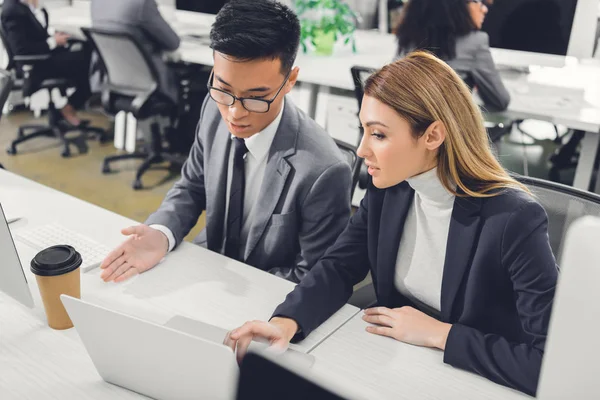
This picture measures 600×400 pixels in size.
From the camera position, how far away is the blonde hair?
1.04 metres

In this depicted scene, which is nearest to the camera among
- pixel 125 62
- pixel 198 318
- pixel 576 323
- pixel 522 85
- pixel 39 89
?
pixel 576 323

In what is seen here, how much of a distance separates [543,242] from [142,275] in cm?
81

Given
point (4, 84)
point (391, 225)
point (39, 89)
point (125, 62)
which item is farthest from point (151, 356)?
point (39, 89)

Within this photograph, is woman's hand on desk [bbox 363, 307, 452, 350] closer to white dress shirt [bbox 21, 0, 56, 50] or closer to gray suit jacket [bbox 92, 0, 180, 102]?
gray suit jacket [bbox 92, 0, 180, 102]

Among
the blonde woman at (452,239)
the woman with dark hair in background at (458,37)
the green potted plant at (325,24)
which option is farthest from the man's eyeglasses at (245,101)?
the green potted plant at (325,24)

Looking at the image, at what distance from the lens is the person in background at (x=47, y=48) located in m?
3.49

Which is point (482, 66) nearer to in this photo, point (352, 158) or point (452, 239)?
point (352, 158)

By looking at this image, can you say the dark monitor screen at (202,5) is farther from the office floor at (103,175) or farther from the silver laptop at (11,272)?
the silver laptop at (11,272)

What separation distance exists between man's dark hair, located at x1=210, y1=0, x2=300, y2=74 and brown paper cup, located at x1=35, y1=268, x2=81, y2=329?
0.59 m

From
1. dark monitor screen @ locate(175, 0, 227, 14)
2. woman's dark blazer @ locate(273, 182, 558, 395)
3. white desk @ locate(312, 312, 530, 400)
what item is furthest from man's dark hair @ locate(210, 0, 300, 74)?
→ dark monitor screen @ locate(175, 0, 227, 14)

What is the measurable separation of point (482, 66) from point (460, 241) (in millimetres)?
1746

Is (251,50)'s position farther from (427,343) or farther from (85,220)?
(427,343)

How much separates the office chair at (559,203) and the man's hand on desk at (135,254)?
502 millimetres

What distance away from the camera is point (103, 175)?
3539mm
